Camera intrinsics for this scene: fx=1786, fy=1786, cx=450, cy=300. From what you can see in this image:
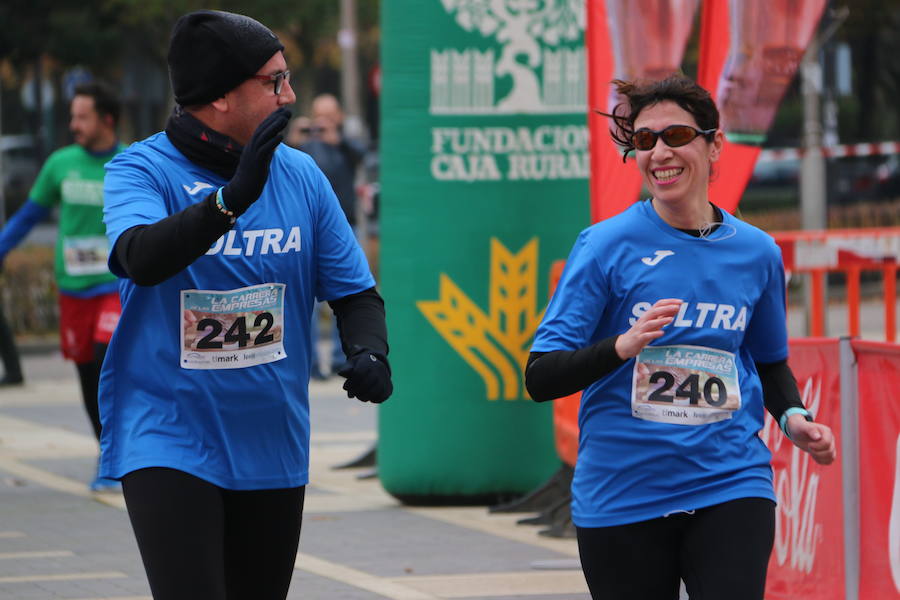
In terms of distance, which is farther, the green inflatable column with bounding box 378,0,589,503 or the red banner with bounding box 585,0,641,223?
the green inflatable column with bounding box 378,0,589,503

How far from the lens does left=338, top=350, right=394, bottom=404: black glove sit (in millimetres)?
3822

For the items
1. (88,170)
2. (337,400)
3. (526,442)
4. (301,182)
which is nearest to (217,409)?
(301,182)

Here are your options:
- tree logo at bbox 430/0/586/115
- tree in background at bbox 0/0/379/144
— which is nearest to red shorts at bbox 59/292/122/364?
tree logo at bbox 430/0/586/115

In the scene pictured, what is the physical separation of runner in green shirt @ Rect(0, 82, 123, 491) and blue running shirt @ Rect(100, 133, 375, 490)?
5.15 metres

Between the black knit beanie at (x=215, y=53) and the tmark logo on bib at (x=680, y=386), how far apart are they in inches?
42.4

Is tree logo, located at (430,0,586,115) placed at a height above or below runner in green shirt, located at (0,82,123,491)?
above

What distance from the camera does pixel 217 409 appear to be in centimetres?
390

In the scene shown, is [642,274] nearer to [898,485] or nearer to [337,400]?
[898,485]

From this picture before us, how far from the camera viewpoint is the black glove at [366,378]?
3.82 m

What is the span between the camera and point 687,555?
3887mm

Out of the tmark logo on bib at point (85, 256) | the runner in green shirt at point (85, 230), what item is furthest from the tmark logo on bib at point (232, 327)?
the tmark logo on bib at point (85, 256)

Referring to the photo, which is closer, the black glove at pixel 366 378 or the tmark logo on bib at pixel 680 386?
the black glove at pixel 366 378

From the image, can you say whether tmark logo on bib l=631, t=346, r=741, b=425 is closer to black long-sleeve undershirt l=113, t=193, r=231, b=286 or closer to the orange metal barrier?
black long-sleeve undershirt l=113, t=193, r=231, b=286

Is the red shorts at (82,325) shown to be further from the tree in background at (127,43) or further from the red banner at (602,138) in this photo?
the tree in background at (127,43)
